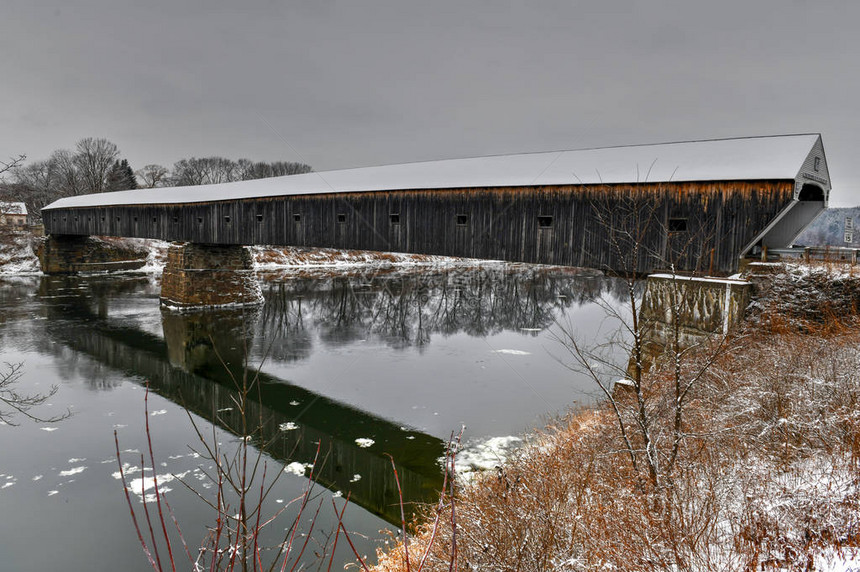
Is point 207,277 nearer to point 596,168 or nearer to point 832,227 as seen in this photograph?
point 596,168

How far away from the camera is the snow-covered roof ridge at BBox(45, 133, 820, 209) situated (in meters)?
9.38

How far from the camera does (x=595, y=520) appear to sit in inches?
171

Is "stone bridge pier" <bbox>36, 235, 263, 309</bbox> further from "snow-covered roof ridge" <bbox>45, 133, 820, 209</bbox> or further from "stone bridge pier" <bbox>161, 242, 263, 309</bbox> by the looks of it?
"snow-covered roof ridge" <bbox>45, 133, 820, 209</bbox>

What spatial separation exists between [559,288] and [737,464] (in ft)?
85.4

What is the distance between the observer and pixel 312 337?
18.0 m

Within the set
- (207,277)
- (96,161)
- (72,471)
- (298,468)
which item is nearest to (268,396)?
(298,468)

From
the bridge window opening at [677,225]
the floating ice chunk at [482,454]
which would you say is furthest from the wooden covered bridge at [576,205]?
the floating ice chunk at [482,454]

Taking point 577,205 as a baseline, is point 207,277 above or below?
below

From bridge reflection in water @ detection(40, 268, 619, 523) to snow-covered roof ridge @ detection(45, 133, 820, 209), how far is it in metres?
5.64

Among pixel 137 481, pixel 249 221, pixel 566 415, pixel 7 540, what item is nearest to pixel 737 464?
pixel 566 415

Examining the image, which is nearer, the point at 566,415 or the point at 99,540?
the point at 99,540

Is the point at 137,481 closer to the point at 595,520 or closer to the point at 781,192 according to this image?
the point at 595,520

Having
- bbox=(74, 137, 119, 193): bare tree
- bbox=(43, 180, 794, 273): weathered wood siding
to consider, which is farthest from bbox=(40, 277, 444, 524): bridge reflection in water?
bbox=(74, 137, 119, 193): bare tree

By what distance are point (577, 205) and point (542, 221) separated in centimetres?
99
